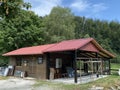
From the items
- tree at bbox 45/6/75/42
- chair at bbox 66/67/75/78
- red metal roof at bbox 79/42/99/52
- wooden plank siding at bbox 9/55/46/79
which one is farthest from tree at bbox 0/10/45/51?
red metal roof at bbox 79/42/99/52

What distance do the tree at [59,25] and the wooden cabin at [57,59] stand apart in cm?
1603

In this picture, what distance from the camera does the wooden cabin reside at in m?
16.8

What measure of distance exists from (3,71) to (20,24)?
40.3 ft

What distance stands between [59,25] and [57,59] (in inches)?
799

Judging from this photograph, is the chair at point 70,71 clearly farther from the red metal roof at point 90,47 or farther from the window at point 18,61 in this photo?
the window at point 18,61

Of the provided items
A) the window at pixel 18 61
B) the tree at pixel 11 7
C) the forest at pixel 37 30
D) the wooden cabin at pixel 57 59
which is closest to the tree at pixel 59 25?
the forest at pixel 37 30

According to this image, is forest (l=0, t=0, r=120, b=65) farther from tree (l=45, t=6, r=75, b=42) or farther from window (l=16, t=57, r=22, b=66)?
window (l=16, t=57, r=22, b=66)

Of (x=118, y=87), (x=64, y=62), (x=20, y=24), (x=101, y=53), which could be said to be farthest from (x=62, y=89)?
(x=20, y=24)

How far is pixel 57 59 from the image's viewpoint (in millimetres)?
18500

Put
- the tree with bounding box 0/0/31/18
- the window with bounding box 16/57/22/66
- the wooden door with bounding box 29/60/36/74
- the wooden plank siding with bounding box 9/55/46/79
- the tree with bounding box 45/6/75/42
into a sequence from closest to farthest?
the tree with bounding box 0/0/31/18 → the wooden plank siding with bounding box 9/55/46/79 → the wooden door with bounding box 29/60/36/74 → the window with bounding box 16/57/22/66 → the tree with bounding box 45/6/75/42

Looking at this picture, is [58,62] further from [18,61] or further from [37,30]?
[37,30]

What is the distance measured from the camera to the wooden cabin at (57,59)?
16.8 m

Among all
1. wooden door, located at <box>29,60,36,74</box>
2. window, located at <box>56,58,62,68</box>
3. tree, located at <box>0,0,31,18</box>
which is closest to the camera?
tree, located at <box>0,0,31,18</box>

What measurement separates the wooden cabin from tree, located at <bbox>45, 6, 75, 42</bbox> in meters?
16.0
